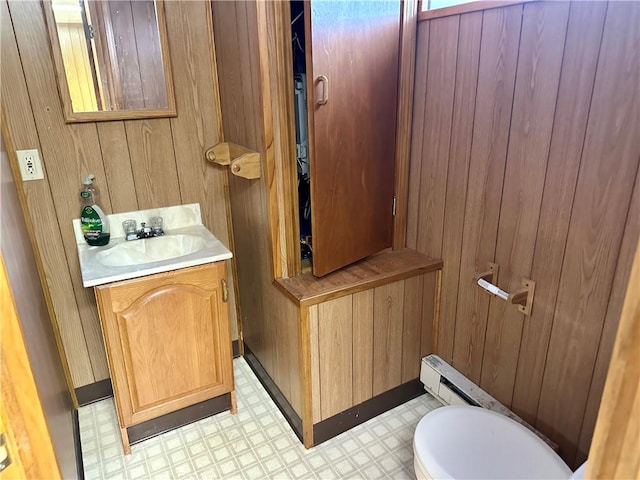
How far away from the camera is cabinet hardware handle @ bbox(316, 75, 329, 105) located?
4.98ft

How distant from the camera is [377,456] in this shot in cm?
182

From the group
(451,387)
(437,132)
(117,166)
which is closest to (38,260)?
(117,166)

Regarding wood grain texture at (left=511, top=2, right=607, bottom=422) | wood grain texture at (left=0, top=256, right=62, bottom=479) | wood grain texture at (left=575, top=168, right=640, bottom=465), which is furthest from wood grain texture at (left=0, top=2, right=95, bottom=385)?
wood grain texture at (left=575, top=168, right=640, bottom=465)

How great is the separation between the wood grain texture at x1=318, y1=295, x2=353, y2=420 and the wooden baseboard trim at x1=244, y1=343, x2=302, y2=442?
0.16 meters

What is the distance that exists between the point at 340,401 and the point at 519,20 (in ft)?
5.15

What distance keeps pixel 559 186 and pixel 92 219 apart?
5.84 feet

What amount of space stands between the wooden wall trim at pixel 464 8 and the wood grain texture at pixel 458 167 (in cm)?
2

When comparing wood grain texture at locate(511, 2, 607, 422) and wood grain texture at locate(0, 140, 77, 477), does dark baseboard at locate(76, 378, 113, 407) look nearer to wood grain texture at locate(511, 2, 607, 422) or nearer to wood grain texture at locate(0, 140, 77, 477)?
wood grain texture at locate(0, 140, 77, 477)

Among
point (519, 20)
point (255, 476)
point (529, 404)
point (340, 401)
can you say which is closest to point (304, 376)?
point (340, 401)

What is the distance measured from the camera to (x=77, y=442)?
1861 mm

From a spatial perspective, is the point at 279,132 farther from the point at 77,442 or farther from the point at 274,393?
the point at 77,442

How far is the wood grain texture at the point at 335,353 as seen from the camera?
67.6 inches

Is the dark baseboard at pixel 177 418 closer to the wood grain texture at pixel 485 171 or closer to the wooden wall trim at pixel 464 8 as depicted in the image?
the wood grain texture at pixel 485 171

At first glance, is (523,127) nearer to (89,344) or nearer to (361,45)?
(361,45)
